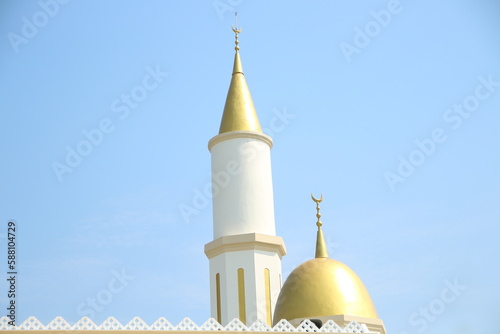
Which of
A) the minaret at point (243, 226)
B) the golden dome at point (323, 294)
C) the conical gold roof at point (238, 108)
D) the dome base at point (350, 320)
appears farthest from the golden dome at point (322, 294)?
the conical gold roof at point (238, 108)

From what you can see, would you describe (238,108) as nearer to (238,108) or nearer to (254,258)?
(238,108)

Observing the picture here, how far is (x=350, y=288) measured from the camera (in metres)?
16.7

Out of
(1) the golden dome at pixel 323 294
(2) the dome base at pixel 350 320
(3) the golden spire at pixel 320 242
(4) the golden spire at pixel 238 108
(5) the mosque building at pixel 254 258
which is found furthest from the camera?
(4) the golden spire at pixel 238 108

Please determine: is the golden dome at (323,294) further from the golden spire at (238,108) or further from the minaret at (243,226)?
the golden spire at (238,108)

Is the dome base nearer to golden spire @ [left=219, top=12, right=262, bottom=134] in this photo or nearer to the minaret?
the minaret

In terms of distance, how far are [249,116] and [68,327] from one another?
32.4 ft

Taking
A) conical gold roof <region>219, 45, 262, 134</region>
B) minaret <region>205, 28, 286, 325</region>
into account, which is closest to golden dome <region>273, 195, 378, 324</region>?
minaret <region>205, 28, 286, 325</region>

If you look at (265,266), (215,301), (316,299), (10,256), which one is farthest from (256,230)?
(10,256)

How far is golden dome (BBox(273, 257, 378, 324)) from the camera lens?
53.3ft

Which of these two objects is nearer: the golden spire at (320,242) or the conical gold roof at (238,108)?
the golden spire at (320,242)

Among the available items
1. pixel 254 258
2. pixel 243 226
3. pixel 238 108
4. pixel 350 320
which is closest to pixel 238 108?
pixel 238 108

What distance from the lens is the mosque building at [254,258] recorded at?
16.4 m

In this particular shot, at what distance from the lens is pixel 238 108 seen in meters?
21.1

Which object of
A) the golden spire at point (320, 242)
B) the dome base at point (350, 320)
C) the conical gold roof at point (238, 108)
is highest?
the conical gold roof at point (238, 108)
